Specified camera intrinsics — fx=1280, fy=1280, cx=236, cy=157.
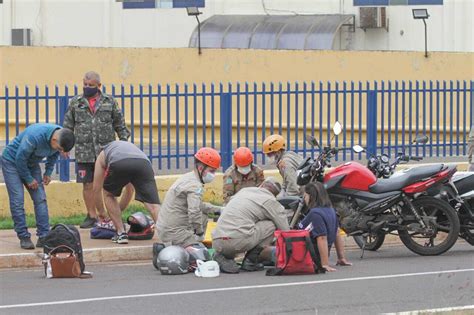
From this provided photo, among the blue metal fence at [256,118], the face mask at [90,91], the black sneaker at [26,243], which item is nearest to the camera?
the black sneaker at [26,243]

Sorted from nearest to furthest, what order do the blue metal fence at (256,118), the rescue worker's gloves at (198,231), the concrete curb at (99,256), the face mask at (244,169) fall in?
the rescue worker's gloves at (198,231) < the concrete curb at (99,256) < the face mask at (244,169) < the blue metal fence at (256,118)

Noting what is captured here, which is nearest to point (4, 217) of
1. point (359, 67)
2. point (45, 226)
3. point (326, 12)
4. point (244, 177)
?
point (45, 226)

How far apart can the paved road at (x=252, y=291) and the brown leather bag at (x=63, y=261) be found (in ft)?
0.37

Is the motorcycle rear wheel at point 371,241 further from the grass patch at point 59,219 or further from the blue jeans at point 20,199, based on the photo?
the blue jeans at point 20,199

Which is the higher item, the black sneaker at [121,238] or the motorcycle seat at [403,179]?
the motorcycle seat at [403,179]

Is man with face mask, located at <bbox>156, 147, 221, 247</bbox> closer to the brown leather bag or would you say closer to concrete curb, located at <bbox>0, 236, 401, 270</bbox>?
concrete curb, located at <bbox>0, 236, 401, 270</bbox>

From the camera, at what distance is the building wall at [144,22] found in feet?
101

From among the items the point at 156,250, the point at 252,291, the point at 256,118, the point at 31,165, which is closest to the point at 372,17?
the point at 256,118

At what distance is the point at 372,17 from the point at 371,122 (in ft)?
40.2

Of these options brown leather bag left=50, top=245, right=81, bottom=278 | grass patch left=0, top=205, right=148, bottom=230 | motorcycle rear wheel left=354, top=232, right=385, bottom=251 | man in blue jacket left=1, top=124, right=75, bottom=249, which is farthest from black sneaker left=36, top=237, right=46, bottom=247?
motorcycle rear wheel left=354, top=232, right=385, bottom=251

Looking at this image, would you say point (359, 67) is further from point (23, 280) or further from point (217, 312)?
point (217, 312)

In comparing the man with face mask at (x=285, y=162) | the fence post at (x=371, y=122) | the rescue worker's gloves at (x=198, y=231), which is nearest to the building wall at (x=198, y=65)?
the fence post at (x=371, y=122)

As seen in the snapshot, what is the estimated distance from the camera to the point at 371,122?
18688 mm

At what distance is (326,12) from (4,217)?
55.4 ft
